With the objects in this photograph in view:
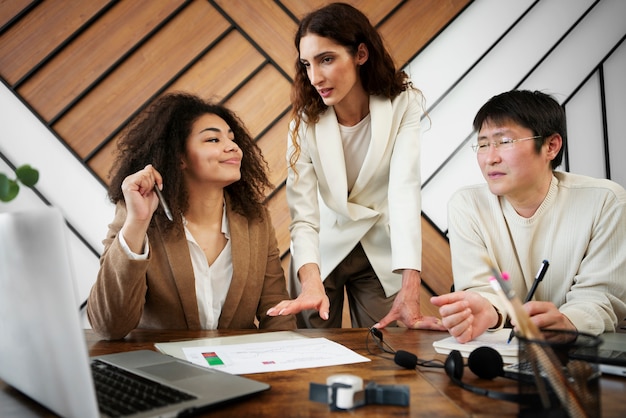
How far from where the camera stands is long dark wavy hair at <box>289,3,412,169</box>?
2066 mm

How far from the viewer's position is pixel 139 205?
153 centimetres

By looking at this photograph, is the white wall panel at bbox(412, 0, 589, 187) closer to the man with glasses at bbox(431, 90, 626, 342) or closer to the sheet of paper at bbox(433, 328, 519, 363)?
the man with glasses at bbox(431, 90, 626, 342)

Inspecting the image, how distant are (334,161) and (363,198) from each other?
0.23 meters

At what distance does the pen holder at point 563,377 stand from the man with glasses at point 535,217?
841 millimetres

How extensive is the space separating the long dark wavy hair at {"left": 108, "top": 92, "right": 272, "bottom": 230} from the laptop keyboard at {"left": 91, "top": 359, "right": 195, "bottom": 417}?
0.88 metres

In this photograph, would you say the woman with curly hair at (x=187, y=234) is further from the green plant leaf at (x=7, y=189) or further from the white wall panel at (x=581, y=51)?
the white wall panel at (x=581, y=51)

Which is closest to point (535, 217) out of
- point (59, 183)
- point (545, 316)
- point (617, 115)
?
point (545, 316)

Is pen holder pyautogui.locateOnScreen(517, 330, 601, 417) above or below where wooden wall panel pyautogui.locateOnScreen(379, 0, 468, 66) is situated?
below

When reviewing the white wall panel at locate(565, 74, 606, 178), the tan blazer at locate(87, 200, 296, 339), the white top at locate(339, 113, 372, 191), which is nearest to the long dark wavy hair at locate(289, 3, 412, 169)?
the white top at locate(339, 113, 372, 191)

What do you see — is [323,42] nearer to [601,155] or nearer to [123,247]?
[123,247]

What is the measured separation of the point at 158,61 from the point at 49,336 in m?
2.77

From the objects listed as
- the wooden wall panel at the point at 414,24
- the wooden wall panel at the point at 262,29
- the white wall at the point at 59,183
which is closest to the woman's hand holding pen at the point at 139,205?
the white wall at the point at 59,183

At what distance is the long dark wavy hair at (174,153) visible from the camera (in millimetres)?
1881

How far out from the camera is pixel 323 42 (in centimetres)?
204
